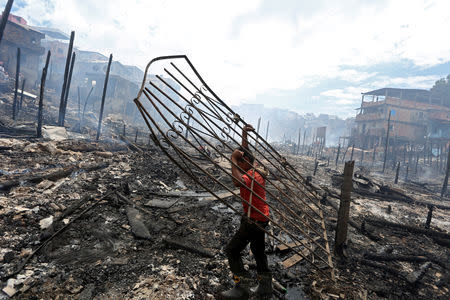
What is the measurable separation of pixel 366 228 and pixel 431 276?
2001 mm

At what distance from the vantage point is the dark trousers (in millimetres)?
2848

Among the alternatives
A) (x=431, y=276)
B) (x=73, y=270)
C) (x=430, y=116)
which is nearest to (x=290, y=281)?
(x=431, y=276)

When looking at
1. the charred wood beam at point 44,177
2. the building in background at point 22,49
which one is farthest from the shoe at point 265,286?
the building in background at point 22,49

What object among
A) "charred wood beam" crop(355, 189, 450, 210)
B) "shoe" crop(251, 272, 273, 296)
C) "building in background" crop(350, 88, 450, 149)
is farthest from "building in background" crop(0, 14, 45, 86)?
"building in background" crop(350, 88, 450, 149)

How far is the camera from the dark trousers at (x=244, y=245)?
2.85 m

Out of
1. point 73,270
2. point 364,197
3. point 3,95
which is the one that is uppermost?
point 3,95

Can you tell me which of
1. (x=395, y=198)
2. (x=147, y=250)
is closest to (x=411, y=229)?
(x=395, y=198)

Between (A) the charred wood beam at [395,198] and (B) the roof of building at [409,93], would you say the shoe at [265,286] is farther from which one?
(B) the roof of building at [409,93]

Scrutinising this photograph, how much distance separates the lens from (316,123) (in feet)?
210

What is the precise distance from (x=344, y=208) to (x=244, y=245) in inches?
95.7

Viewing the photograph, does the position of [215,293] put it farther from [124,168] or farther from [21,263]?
[124,168]

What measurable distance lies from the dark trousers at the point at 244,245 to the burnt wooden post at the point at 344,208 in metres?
2.07

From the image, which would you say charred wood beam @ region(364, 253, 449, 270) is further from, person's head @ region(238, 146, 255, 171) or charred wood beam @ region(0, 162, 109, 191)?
charred wood beam @ region(0, 162, 109, 191)

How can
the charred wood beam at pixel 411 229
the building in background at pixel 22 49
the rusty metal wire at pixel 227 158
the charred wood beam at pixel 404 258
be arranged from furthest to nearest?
1. the building in background at pixel 22 49
2. the charred wood beam at pixel 411 229
3. the charred wood beam at pixel 404 258
4. the rusty metal wire at pixel 227 158
